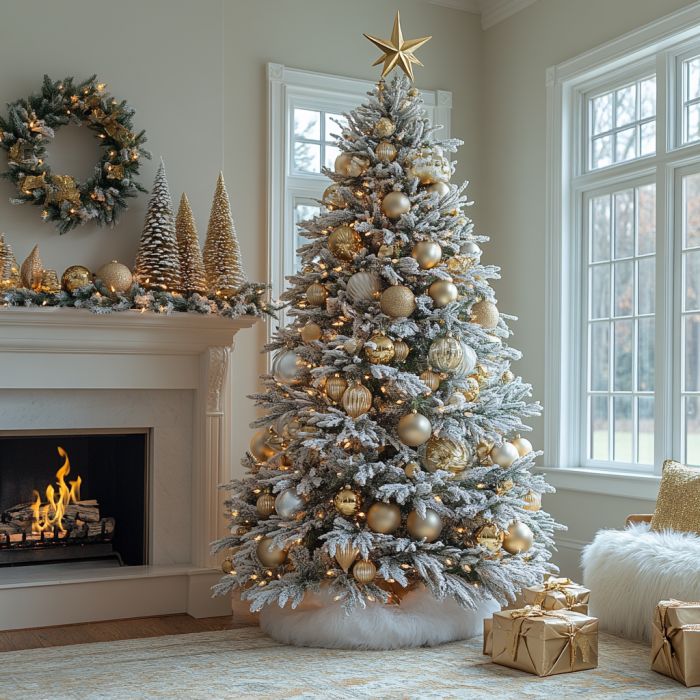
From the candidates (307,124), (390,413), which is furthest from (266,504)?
(307,124)

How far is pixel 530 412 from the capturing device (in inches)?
148

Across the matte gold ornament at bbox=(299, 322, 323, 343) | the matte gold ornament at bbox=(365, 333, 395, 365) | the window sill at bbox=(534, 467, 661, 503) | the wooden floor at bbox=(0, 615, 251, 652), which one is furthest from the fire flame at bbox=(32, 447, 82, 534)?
the window sill at bbox=(534, 467, 661, 503)

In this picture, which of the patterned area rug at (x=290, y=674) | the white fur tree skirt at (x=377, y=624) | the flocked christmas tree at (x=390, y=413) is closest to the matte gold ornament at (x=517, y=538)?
the flocked christmas tree at (x=390, y=413)

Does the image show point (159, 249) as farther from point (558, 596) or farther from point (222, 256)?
point (558, 596)

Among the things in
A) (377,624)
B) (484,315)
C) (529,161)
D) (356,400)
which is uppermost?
(529,161)

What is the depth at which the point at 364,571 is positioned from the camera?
3412 mm

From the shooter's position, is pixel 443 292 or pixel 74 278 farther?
pixel 74 278

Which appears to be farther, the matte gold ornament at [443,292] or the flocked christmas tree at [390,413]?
the matte gold ornament at [443,292]

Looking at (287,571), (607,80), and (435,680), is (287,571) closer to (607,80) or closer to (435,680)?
(435,680)

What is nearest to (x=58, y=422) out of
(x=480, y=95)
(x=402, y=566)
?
(x=402, y=566)

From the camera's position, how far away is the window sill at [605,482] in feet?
14.9

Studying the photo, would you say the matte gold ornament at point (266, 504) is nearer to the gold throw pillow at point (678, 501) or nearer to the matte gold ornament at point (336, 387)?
the matte gold ornament at point (336, 387)

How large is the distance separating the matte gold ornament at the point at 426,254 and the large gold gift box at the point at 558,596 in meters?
1.28

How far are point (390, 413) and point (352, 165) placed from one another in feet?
3.23
